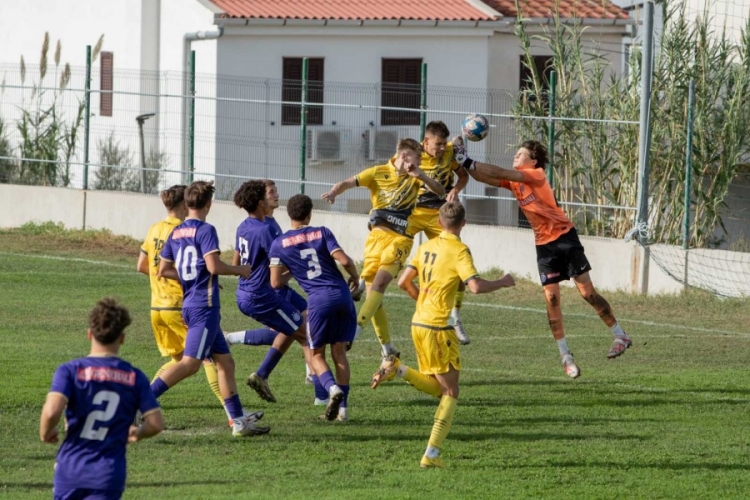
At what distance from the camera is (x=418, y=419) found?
9.73 m

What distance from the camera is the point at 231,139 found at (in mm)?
23000

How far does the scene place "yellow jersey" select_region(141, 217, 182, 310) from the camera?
30.1 feet

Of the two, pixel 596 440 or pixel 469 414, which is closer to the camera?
pixel 596 440

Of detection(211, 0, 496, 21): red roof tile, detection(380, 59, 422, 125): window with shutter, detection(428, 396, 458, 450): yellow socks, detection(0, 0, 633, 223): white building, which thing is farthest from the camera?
detection(211, 0, 496, 21): red roof tile

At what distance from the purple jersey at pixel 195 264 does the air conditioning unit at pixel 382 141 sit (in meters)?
15.0

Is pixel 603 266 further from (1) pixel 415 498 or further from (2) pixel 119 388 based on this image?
(2) pixel 119 388

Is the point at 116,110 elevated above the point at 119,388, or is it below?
above

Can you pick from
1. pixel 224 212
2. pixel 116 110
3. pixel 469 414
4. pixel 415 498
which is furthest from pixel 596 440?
pixel 116 110

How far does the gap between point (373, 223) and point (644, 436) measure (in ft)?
11.6

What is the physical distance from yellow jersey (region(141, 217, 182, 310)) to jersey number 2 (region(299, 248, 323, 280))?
914mm

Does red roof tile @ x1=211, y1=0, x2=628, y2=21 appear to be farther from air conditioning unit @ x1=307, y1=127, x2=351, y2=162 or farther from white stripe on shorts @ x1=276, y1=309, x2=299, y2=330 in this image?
white stripe on shorts @ x1=276, y1=309, x2=299, y2=330

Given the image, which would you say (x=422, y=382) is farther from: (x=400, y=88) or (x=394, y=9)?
(x=394, y=9)

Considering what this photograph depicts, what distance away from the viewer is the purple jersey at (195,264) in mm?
8672

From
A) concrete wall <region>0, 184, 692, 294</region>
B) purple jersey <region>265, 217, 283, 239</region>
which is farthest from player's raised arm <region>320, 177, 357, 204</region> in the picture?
concrete wall <region>0, 184, 692, 294</region>
